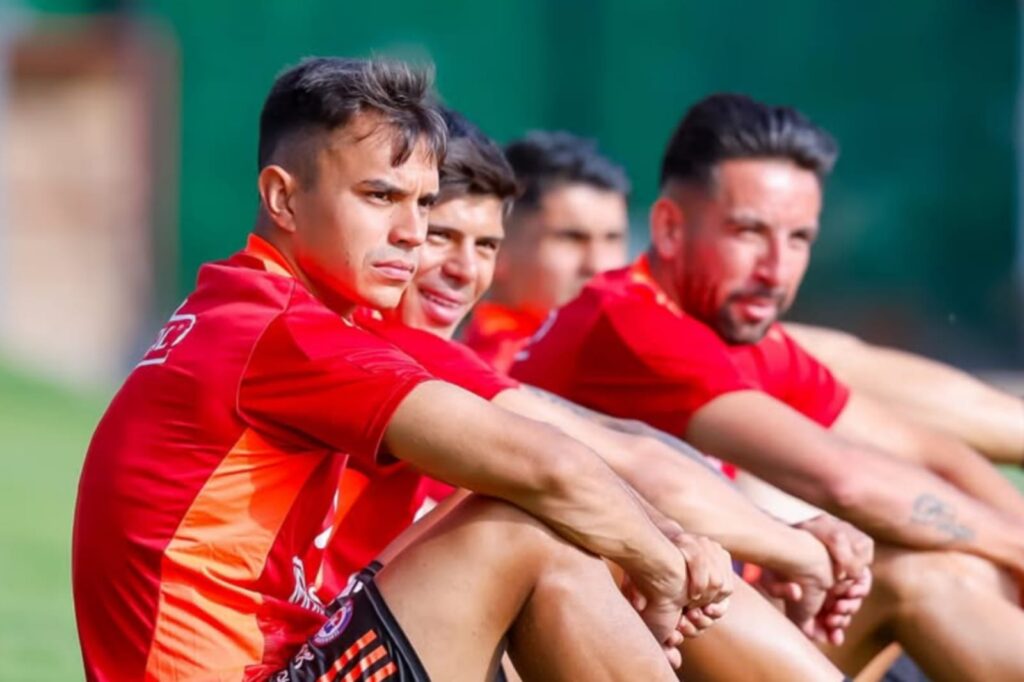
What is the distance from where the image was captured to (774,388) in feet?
16.3

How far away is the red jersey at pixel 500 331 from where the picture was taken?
561cm

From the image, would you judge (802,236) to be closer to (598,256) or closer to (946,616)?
(946,616)

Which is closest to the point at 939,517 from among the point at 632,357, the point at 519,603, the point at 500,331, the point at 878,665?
the point at 878,665

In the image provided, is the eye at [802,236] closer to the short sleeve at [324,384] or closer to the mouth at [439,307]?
the mouth at [439,307]

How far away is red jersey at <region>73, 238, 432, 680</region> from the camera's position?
10.4 ft

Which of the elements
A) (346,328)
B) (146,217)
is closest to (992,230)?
(146,217)

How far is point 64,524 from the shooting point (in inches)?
323

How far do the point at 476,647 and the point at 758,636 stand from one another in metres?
0.65

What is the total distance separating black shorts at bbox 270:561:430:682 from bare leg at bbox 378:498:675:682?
0.02 meters

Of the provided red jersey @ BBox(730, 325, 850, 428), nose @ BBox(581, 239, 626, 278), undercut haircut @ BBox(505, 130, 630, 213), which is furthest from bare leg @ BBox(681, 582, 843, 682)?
undercut haircut @ BBox(505, 130, 630, 213)

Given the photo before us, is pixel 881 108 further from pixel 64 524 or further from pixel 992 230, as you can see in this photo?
pixel 64 524

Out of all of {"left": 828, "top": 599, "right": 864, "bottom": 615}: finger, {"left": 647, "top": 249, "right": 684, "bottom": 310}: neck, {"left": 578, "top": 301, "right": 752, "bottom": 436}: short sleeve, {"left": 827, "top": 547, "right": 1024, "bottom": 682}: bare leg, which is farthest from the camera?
{"left": 647, "top": 249, "right": 684, "bottom": 310}: neck

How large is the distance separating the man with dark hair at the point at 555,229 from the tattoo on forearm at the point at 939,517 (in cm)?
216

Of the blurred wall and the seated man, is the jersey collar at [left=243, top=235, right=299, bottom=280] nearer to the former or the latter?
the seated man
